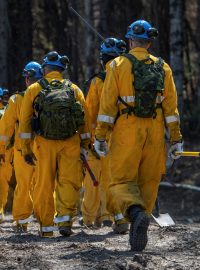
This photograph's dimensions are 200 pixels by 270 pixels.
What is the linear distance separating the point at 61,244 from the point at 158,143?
1560 mm

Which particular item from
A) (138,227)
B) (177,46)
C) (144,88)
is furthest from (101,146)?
(177,46)

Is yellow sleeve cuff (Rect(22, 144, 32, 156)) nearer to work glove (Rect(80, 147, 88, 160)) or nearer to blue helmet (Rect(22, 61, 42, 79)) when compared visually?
work glove (Rect(80, 147, 88, 160))

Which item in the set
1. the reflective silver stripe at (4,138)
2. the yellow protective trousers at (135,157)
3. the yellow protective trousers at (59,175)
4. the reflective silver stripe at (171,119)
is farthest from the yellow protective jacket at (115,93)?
the reflective silver stripe at (4,138)

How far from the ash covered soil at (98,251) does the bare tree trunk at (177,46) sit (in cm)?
773

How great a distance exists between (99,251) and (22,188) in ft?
10.2

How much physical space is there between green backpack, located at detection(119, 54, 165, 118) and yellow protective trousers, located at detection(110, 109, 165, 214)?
8cm

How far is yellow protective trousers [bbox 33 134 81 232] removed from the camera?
10039 millimetres

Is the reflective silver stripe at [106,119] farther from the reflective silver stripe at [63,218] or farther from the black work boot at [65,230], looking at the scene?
the black work boot at [65,230]

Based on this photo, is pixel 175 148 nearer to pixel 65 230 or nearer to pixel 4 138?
pixel 65 230

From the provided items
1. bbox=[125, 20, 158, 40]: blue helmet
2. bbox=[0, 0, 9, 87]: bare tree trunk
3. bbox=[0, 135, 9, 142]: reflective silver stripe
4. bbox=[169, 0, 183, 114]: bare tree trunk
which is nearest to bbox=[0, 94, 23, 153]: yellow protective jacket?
bbox=[0, 135, 9, 142]: reflective silver stripe

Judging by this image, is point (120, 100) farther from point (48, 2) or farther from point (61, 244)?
point (48, 2)

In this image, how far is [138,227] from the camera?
8.23 metres

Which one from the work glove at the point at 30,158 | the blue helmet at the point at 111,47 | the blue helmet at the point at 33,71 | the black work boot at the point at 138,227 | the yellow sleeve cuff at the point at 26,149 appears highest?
the blue helmet at the point at 111,47

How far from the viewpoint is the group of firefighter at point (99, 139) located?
8609 mm
